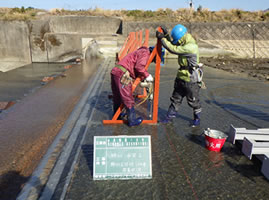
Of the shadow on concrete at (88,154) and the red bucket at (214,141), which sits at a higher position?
the red bucket at (214,141)

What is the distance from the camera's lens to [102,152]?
239 cm

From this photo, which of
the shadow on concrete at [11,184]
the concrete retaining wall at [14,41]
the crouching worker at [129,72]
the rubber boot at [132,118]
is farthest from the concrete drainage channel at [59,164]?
the concrete retaining wall at [14,41]

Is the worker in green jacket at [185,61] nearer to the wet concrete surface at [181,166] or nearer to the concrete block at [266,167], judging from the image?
the wet concrete surface at [181,166]

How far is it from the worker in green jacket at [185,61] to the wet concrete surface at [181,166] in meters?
0.62

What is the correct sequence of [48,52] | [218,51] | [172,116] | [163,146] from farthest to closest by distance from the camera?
[218,51]
[48,52]
[172,116]
[163,146]

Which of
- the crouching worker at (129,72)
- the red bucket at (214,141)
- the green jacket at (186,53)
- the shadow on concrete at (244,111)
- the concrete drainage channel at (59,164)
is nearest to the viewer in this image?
the concrete drainage channel at (59,164)

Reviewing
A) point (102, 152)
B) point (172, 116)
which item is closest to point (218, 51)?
point (172, 116)

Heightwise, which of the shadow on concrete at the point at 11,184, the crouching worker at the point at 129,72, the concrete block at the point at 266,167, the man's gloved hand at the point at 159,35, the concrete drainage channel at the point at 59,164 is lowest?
the shadow on concrete at the point at 11,184

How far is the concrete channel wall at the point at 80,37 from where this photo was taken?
1484 cm

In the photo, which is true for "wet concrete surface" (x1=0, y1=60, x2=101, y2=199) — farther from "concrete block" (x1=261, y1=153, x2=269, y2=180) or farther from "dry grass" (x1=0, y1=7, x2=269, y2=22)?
"dry grass" (x1=0, y1=7, x2=269, y2=22)

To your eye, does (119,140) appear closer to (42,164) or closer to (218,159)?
(42,164)

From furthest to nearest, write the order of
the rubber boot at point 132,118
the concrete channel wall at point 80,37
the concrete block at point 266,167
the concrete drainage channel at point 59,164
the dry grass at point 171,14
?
the dry grass at point 171,14, the concrete channel wall at point 80,37, the rubber boot at point 132,118, the concrete block at point 266,167, the concrete drainage channel at point 59,164

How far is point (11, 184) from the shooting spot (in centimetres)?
257

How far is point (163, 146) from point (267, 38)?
1957 cm
